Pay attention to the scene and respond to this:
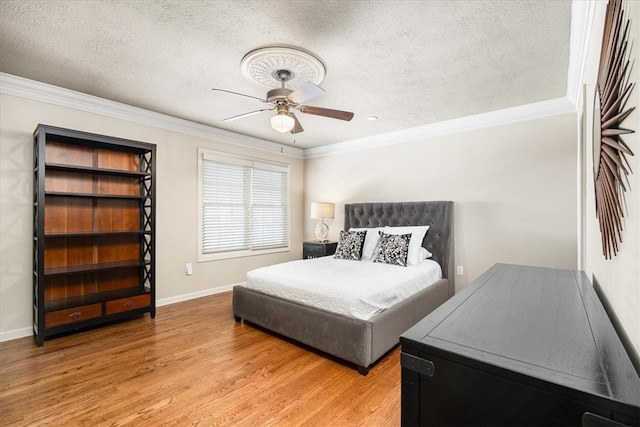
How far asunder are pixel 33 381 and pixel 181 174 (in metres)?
2.69

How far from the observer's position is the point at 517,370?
73 centimetres

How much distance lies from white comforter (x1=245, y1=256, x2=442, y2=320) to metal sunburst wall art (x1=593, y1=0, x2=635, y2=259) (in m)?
1.56

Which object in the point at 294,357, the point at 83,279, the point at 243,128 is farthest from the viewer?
the point at 243,128

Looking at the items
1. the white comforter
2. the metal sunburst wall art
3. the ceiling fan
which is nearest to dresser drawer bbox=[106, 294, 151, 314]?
the white comforter

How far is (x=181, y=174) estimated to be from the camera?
4242 millimetres

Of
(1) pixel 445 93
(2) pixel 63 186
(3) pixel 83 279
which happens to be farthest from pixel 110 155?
(1) pixel 445 93

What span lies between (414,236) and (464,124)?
5.30 ft

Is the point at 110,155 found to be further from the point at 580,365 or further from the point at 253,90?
the point at 580,365

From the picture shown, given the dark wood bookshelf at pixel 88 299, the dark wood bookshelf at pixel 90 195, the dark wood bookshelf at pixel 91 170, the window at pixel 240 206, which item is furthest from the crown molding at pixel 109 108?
the dark wood bookshelf at pixel 88 299

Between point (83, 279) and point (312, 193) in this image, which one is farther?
point (312, 193)

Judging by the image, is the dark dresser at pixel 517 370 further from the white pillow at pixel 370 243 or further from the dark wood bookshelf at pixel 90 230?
the dark wood bookshelf at pixel 90 230

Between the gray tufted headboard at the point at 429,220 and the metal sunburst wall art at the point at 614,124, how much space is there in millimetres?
2658

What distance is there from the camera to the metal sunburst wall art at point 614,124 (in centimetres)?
98

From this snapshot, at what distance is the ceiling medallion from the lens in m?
2.35
